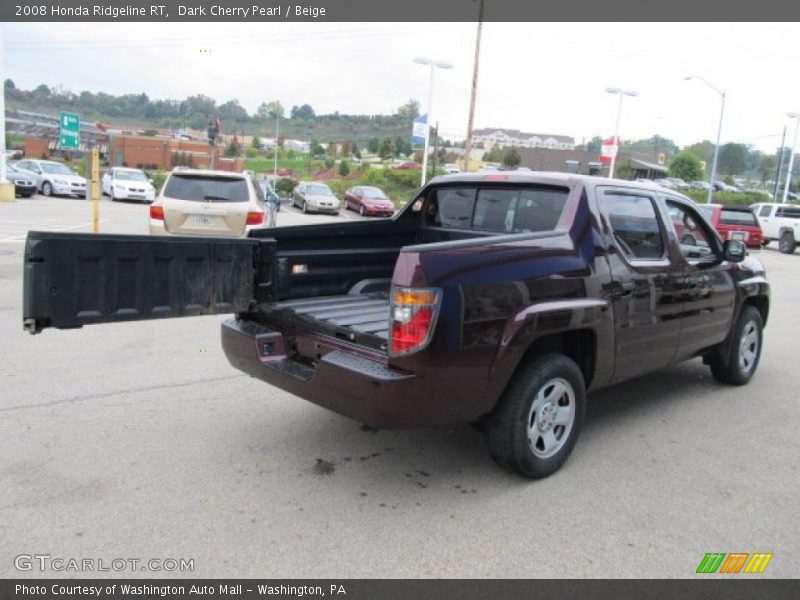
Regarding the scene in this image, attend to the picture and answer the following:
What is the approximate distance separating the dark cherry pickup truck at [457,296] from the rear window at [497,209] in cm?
1

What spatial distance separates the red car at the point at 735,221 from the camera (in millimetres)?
22016

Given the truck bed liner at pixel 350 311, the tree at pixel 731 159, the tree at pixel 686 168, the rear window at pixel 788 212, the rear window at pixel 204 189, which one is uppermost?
the tree at pixel 731 159

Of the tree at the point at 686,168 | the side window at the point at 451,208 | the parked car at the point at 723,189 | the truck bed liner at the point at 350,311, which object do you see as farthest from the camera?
the tree at the point at 686,168

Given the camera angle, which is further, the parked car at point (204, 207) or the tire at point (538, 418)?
the parked car at point (204, 207)

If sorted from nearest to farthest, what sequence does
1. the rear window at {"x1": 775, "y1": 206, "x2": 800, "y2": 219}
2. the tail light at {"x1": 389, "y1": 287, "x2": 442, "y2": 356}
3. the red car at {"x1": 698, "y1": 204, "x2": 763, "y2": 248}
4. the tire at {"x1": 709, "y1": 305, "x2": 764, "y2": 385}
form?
1. the tail light at {"x1": 389, "y1": 287, "x2": 442, "y2": 356}
2. the tire at {"x1": 709, "y1": 305, "x2": 764, "y2": 385}
3. the red car at {"x1": 698, "y1": 204, "x2": 763, "y2": 248}
4. the rear window at {"x1": 775, "y1": 206, "x2": 800, "y2": 219}

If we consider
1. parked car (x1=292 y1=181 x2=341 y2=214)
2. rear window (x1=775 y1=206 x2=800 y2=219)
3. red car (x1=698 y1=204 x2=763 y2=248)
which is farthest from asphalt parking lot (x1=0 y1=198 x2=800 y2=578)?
parked car (x1=292 y1=181 x2=341 y2=214)

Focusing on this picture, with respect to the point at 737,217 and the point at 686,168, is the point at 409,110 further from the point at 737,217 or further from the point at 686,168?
the point at 737,217

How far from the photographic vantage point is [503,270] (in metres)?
3.61

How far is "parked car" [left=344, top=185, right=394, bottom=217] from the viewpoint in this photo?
104 feet

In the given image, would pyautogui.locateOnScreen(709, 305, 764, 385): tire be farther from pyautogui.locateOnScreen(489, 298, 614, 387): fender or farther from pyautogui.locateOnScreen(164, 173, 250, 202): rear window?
pyautogui.locateOnScreen(164, 173, 250, 202): rear window

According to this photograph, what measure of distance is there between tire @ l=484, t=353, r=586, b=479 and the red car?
2008cm

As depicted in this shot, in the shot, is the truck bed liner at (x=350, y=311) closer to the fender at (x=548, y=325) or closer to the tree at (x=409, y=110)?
the fender at (x=548, y=325)

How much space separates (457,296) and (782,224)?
86.7 feet
